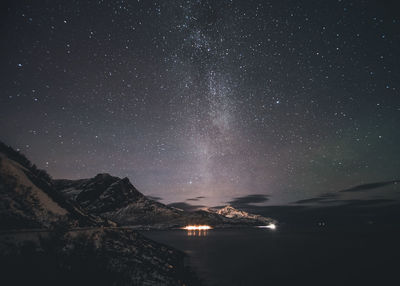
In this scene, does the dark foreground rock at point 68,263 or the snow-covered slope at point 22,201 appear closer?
the dark foreground rock at point 68,263

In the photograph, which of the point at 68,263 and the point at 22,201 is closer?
the point at 68,263

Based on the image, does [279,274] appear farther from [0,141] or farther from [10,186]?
[0,141]

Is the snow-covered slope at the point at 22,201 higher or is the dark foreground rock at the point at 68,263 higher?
the snow-covered slope at the point at 22,201

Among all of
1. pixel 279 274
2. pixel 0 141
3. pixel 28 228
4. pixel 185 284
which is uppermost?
pixel 0 141

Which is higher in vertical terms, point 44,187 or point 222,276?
point 44,187

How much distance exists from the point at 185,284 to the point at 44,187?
2445cm

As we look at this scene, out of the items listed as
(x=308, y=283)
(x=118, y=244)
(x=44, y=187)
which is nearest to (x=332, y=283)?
(x=308, y=283)

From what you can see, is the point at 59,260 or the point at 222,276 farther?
the point at 222,276

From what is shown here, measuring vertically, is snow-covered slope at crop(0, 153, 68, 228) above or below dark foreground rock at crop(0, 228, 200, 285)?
above

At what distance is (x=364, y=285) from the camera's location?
32500mm

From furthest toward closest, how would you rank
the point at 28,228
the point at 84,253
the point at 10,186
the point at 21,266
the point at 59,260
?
the point at 10,186 → the point at 28,228 → the point at 84,253 → the point at 59,260 → the point at 21,266

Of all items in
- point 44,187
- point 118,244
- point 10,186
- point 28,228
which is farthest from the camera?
point 44,187

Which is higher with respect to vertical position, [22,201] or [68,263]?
[22,201]

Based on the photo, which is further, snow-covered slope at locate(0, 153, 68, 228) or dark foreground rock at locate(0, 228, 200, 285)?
snow-covered slope at locate(0, 153, 68, 228)
